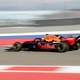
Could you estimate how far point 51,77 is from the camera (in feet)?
15.2

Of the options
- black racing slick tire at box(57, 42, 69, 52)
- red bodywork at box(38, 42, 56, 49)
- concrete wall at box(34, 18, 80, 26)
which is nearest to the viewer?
black racing slick tire at box(57, 42, 69, 52)

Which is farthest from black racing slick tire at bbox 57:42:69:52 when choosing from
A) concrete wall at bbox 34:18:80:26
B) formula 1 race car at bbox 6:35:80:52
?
concrete wall at bbox 34:18:80:26

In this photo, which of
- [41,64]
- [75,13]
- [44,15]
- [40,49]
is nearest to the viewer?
[41,64]

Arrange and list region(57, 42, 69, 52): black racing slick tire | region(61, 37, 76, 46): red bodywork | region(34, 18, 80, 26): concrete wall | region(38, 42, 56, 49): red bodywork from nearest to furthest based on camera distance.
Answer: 1. region(57, 42, 69, 52): black racing slick tire
2. region(61, 37, 76, 46): red bodywork
3. region(38, 42, 56, 49): red bodywork
4. region(34, 18, 80, 26): concrete wall

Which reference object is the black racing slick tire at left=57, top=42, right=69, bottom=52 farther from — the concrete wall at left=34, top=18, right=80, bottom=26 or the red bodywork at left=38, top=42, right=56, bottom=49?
the concrete wall at left=34, top=18, right=80, bottom=26

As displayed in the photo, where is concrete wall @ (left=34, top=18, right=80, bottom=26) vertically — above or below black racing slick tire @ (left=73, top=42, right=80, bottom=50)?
above

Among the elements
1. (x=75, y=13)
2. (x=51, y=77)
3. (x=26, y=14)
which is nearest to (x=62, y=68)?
(x=51, y=77)

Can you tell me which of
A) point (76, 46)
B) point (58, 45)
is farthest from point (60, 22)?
point (58, 45)

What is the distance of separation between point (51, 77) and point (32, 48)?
12.8 ft

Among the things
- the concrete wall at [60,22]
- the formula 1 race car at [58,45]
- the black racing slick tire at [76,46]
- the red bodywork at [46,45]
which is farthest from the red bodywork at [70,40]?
the concrete wall at [60,22]

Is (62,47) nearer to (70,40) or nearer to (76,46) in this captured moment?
(70,40)

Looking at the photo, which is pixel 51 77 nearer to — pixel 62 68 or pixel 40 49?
pixel 62 68

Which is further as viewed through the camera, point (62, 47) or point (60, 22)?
point (60, 22)

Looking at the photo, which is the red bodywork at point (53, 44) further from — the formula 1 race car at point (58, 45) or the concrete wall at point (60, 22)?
the concrete wall at point (60, 22)
